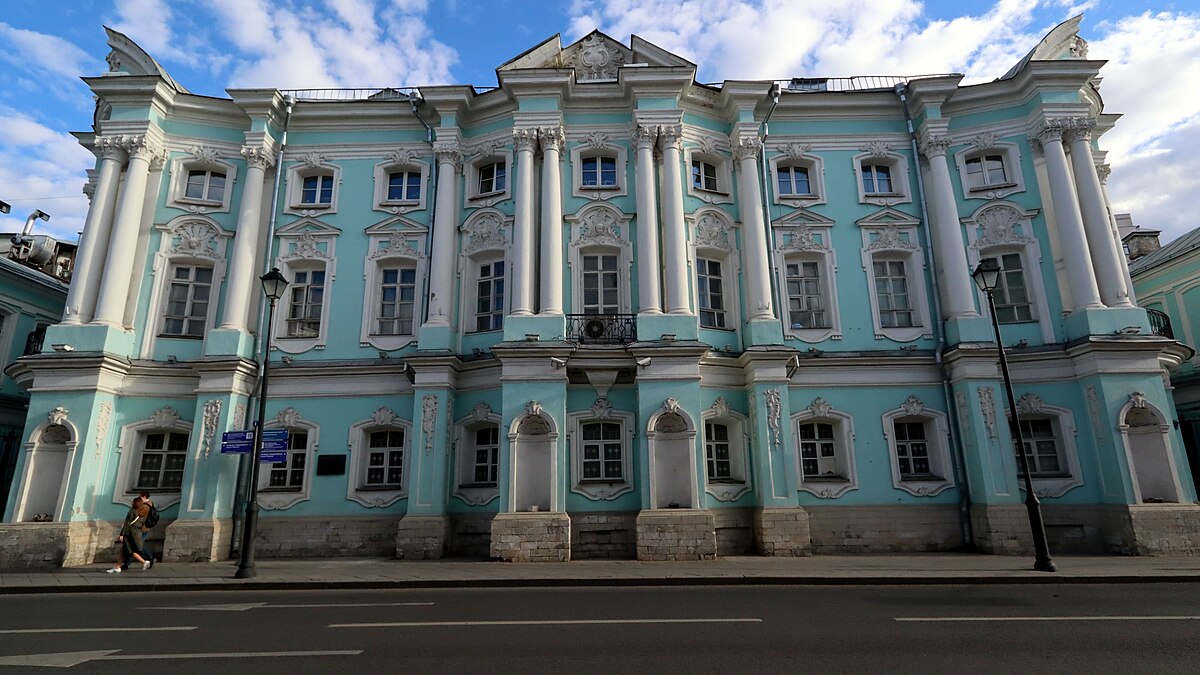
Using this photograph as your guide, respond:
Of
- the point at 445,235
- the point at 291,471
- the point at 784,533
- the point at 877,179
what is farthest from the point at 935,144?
the point at 291,471

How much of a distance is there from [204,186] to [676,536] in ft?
53.4

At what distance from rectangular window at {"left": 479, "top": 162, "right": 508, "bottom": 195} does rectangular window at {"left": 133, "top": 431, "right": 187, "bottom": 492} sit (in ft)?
34.0

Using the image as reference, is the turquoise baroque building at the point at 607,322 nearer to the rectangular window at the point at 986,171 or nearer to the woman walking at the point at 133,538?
the rectangular window at the point at 986,171

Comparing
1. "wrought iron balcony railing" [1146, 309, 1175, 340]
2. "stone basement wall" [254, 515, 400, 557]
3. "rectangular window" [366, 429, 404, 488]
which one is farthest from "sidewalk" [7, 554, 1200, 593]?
"wrought iron balcony railing" [1146, 309, 1175, 340]

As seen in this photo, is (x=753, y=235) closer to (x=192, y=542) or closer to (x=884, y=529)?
(x=884, y=529)

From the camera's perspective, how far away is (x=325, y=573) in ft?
41.2

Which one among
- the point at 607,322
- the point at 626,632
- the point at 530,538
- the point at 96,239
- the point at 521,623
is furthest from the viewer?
the point at 96,239

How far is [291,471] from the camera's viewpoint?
16469 mm

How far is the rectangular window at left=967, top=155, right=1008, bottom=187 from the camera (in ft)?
60.1

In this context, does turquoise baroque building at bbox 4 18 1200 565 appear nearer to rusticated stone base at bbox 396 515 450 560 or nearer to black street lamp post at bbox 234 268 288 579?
rusticated stone base at bbox 396 515 450 560

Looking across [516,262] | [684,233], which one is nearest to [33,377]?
[516,262]

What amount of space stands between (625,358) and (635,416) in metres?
1.52

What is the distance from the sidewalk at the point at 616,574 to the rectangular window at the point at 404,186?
10.2m

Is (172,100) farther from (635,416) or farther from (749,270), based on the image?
(749,270)
